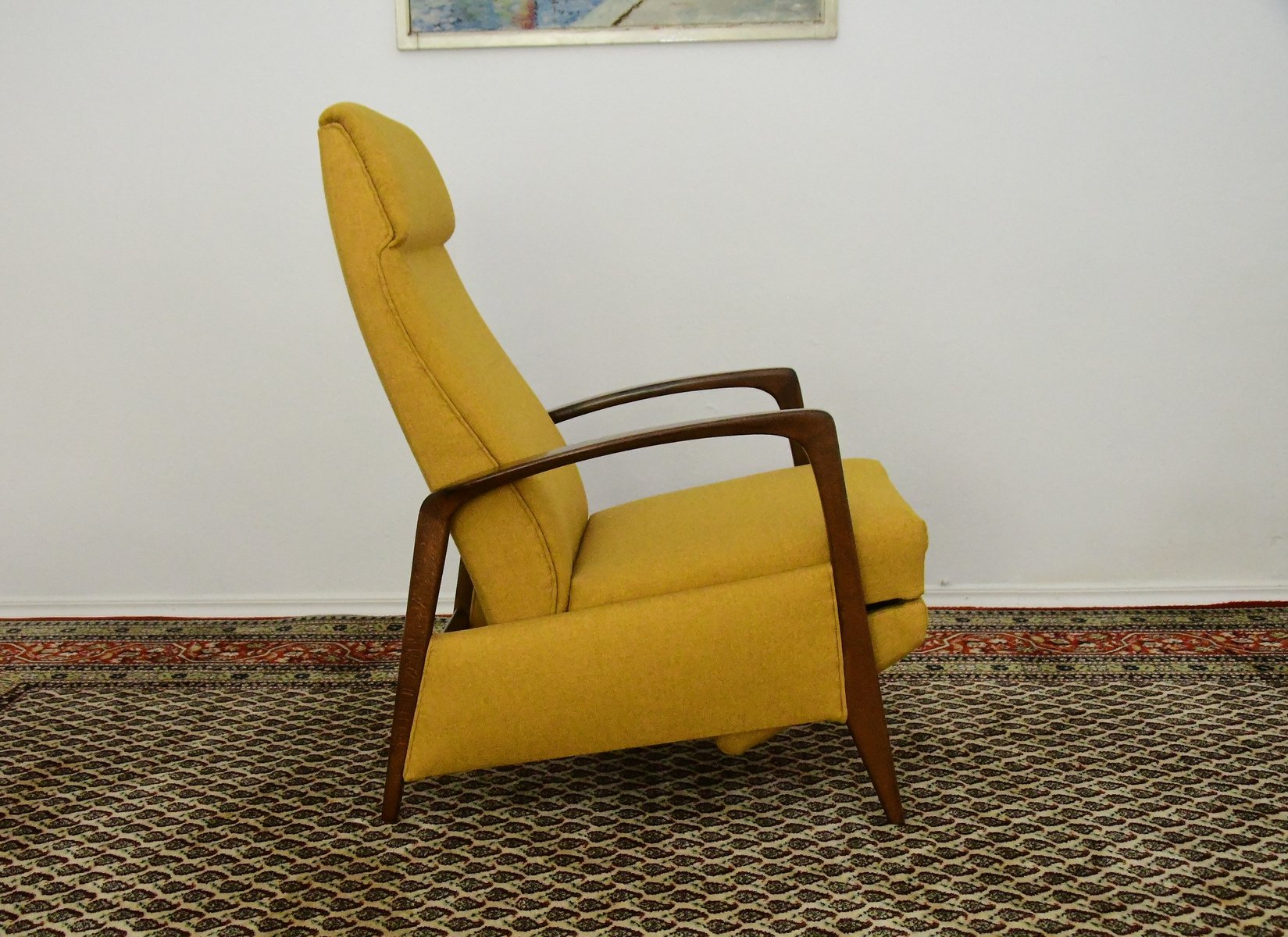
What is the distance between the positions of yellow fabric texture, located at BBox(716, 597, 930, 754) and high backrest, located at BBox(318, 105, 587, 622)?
348 mm

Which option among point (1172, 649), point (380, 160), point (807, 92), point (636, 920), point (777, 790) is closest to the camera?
point (636, 920)

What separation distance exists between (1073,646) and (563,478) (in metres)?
1.18

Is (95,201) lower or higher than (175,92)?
lower

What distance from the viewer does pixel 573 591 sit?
5.38 ft

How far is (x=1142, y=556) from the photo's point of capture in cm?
263

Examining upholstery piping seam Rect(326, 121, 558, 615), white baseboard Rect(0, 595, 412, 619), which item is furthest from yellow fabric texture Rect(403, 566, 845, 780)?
white baseboard Rect(0, 595, 412, 619)

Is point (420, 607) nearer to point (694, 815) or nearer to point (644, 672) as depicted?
point (644, 672)

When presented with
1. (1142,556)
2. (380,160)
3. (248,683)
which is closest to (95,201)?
(248,683)

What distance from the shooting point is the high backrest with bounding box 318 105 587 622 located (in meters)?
1.57

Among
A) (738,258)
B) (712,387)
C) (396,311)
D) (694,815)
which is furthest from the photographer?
(738,258)

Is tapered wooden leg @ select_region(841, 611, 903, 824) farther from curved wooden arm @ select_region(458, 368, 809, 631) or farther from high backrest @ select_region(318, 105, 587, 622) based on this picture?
curved wooden arm @ select_region(458, 368, 809, 631)

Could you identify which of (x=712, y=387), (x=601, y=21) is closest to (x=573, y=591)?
(x=712, y=387)

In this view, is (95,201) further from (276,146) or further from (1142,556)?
(1142,556)

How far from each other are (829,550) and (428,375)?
627 mm
